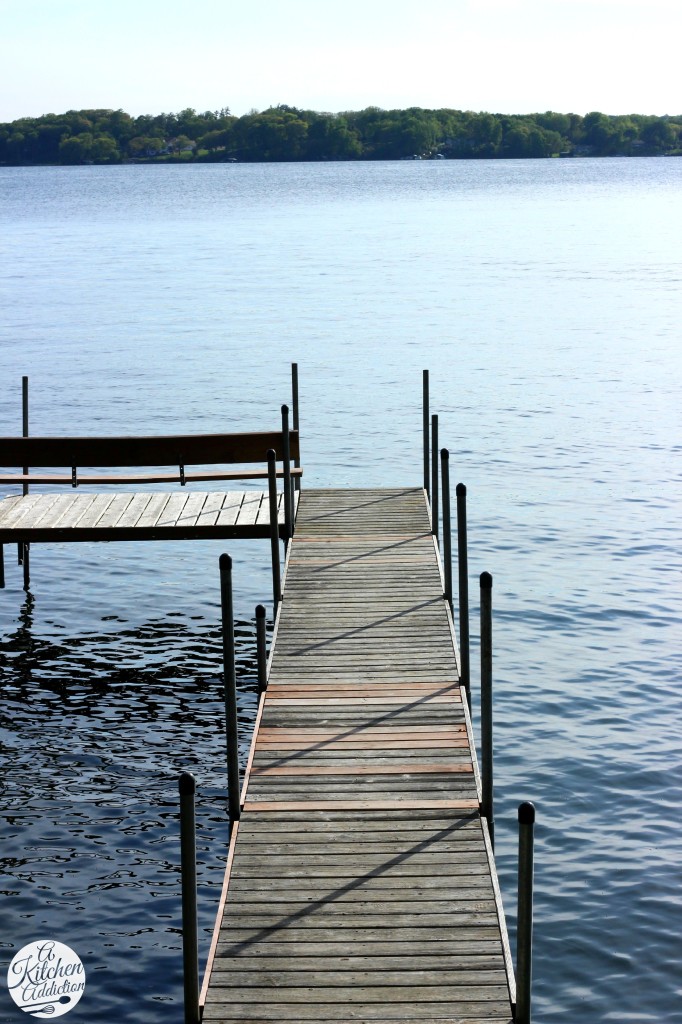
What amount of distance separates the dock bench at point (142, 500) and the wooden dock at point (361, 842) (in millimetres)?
1345

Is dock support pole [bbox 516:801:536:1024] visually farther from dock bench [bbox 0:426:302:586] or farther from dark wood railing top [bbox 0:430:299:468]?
dark wood railing top [bbox 0:430:299:468]

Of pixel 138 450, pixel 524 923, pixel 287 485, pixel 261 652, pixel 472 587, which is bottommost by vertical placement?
pixel 472 587

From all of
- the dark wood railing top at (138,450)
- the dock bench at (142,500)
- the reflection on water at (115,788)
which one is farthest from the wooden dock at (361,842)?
the dark wood railing top at (138,450)

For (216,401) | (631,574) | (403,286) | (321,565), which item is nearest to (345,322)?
(403,286)

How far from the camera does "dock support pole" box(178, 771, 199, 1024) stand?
584 centimetres

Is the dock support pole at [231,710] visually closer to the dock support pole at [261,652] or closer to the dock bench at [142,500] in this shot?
the dock support pole at [261,652]

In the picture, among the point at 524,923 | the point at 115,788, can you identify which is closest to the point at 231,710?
the point at 524,923

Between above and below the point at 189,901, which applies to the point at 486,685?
above

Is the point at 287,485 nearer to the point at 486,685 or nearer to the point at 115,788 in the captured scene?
the point at 115,788

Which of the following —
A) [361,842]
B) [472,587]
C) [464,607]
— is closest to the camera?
[361,842]

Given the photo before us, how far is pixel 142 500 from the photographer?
14.2m

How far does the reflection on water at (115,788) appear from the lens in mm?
8664

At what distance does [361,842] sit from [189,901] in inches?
76.2

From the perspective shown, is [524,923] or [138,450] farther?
[138,450]
